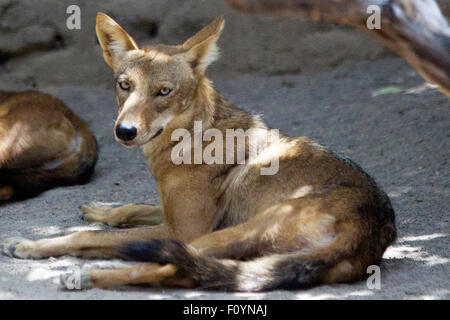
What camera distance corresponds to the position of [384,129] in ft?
28.6

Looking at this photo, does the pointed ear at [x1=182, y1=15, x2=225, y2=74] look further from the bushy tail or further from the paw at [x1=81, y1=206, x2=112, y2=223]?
the bushy tail

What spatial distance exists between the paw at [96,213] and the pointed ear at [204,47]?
1.63m

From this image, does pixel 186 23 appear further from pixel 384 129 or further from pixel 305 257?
pixel 305 257

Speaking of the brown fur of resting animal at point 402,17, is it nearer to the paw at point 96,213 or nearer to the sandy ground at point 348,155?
the sandy ground at point 348,155

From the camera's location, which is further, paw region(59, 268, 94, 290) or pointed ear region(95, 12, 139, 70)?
pointed ear region(95, 12, 139, 70)

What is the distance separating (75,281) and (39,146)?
3.05 meters

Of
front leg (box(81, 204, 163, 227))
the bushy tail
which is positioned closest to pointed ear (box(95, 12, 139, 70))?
front leg (box(81, 204, 163, 227))

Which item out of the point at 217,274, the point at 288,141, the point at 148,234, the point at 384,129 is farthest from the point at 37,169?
the point at 384,129

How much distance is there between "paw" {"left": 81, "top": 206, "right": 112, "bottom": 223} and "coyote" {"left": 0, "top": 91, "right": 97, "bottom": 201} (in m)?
1.08

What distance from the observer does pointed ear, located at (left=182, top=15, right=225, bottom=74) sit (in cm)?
605

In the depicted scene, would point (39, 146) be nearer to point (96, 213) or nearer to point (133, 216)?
point (96, 213)

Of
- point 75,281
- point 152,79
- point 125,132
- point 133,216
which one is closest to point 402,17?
point 152,79

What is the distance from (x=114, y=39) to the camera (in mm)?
6184

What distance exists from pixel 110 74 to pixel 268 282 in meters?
6.53
